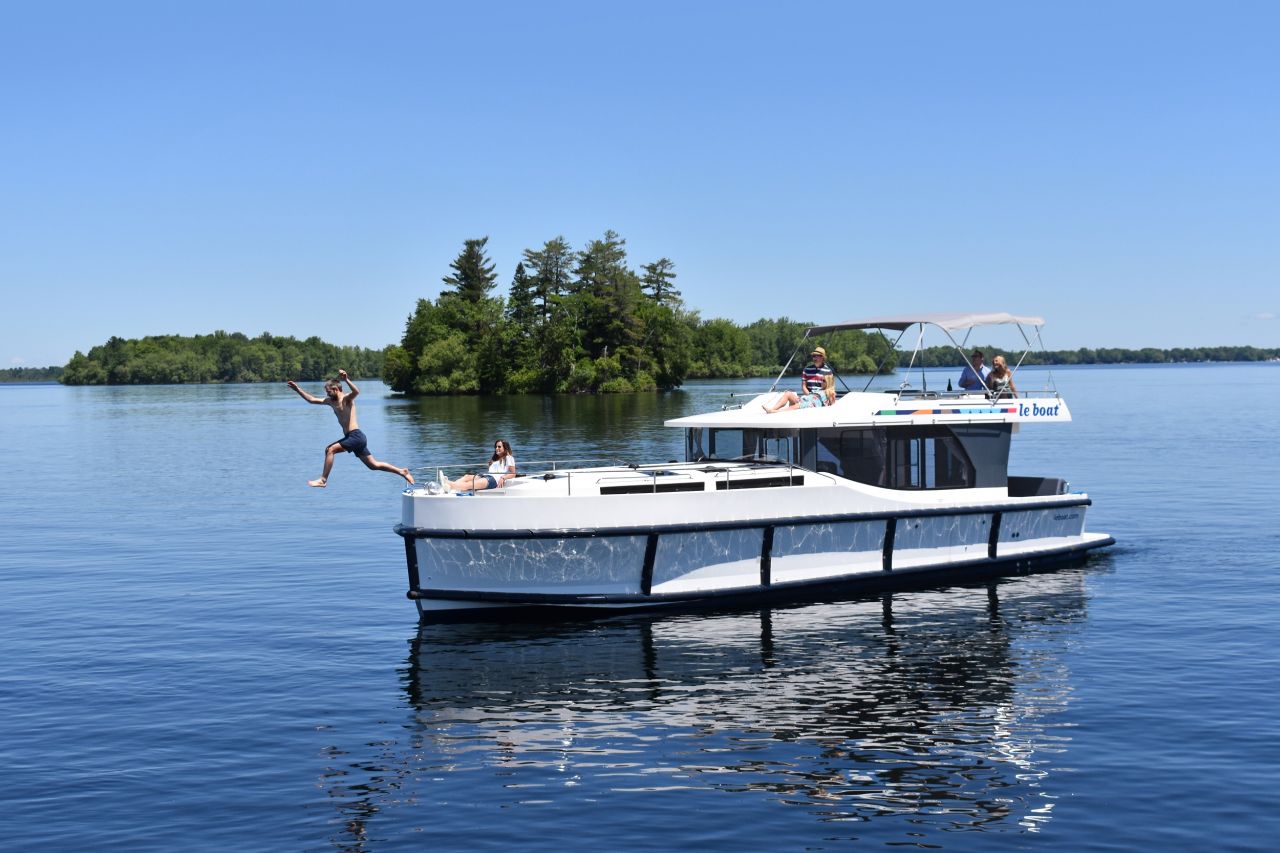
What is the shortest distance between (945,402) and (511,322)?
110315 millimetres

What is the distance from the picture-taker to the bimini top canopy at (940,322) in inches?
912

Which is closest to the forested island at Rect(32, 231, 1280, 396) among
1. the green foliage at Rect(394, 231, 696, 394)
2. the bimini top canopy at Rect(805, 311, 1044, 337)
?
the green foliage at Rect(394, 231, 696, 394)

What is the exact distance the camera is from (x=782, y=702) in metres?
15.0

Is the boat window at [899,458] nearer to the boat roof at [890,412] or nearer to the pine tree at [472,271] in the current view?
the boat roof at [890,412]

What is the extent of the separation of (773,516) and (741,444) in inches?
99.4

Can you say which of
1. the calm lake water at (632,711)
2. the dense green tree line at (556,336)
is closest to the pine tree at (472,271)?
the dense green tree line at (556,336)

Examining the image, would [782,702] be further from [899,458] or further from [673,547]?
[899,458]

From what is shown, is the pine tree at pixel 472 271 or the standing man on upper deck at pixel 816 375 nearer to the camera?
the standing man on upper deck at pixel 816 375

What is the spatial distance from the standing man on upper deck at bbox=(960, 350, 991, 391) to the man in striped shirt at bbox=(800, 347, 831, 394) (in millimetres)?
3129

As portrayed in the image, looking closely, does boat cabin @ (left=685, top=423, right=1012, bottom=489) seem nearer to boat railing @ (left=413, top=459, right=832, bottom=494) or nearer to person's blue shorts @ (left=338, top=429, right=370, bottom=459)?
boat railing @ (left=413, top=459, right=832, bottom=494)

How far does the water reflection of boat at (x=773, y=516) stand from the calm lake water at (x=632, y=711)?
0.60 metres

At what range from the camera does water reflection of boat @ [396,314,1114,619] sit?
18.4 metres

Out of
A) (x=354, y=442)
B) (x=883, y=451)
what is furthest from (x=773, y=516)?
(x=354, y=442)

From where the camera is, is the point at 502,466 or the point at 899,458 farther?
the point at 899,458
